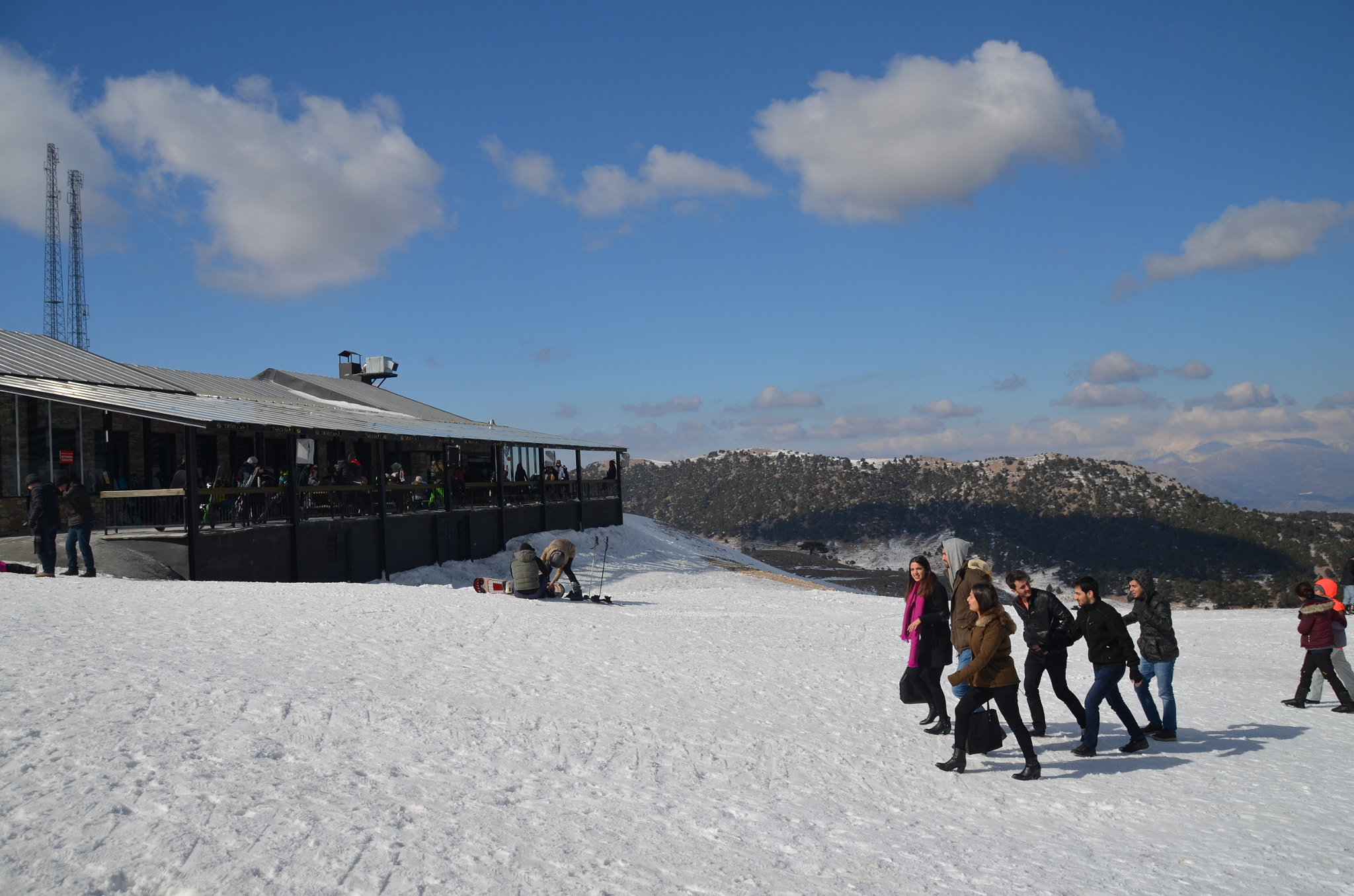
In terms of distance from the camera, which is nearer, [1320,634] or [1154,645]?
[1154,645]

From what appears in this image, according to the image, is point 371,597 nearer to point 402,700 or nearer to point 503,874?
point 402,700

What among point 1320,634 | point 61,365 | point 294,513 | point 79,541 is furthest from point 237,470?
point 1320,634

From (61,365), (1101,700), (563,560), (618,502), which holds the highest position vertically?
(61,365)

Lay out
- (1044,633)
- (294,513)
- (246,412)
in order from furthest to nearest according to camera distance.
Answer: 1. (246,412)
2. (294,513)
3. (1044,633)

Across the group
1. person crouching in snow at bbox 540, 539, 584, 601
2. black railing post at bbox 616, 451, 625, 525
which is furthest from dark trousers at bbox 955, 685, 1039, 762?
black railing post at bbox 616, 451, 625, 525

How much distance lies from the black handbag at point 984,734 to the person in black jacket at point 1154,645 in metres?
1.70

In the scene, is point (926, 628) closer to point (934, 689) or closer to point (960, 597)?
point (960, 597)

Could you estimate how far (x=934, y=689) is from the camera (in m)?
7.66

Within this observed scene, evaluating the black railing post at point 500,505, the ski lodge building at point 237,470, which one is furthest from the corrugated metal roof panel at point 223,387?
the black railing post at point 500,505

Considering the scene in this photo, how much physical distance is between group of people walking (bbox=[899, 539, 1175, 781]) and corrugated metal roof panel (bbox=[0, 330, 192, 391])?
21.1 m

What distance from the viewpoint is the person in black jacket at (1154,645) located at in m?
7.75

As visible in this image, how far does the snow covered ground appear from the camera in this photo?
14.3ft

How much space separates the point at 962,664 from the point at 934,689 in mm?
479

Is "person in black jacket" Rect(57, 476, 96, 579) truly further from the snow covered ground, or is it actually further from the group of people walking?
the group of people walking
